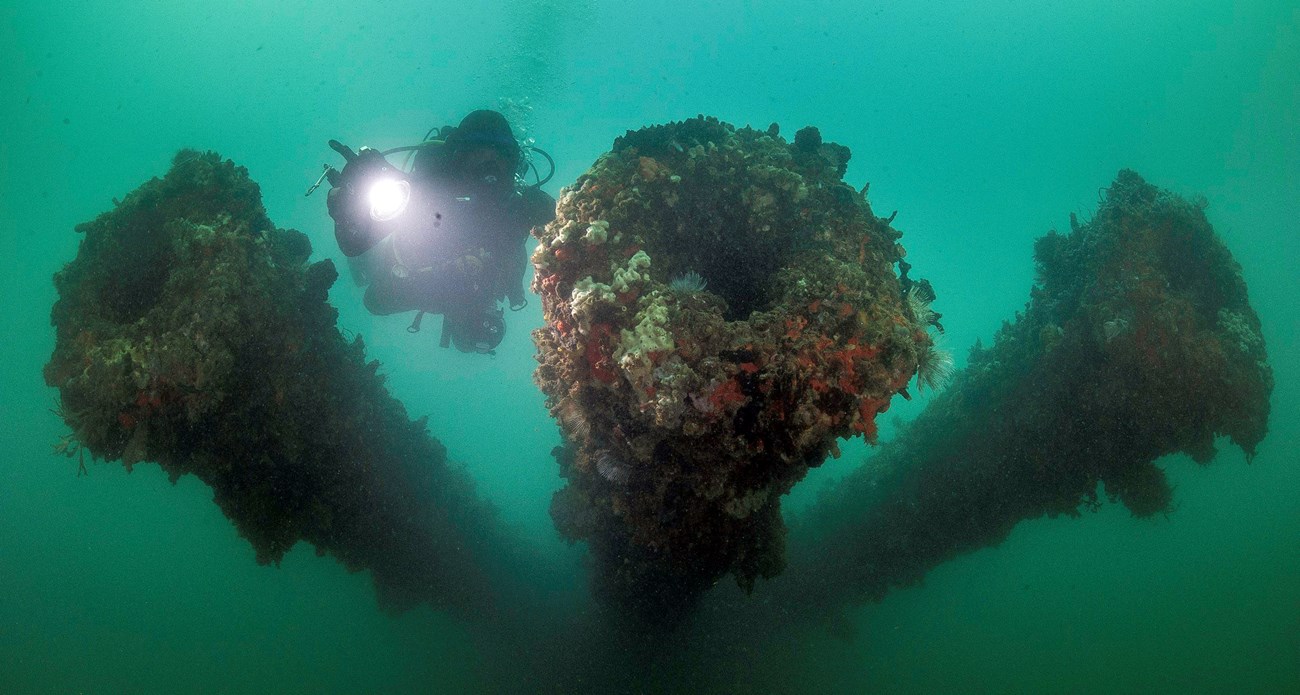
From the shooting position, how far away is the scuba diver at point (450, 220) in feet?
23.4

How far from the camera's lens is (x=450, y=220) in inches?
346

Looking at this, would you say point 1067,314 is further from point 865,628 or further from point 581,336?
point 865,628

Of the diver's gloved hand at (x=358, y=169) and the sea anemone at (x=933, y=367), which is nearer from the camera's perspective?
the sea anemone at (x=933, y=367)

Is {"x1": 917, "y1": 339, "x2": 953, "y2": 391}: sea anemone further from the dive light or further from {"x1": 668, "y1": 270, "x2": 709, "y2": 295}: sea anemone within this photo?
the dive light

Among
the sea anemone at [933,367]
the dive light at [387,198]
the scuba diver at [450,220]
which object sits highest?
the scuba diver at [450,220]

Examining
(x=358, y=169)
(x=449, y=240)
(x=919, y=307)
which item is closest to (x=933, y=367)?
(x=919, y=307)

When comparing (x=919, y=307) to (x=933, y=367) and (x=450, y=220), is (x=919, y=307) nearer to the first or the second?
(x=933, y=367)

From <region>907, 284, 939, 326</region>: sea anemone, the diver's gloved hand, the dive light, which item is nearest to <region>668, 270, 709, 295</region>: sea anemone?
<region>907, 284, 939, 326</region>: sea anemone

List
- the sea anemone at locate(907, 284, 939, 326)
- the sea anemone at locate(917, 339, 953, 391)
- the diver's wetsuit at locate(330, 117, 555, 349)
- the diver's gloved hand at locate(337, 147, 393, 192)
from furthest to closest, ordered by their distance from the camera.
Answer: the diver's wetsuit at locate(330, 117, 555, 349)
the diver's gloved hand at locate(337, 147, 393, 192)
the sea anemone at locate(907, 284, 939, 326)
the sea anemone at locate(917, 339, 953, 391)

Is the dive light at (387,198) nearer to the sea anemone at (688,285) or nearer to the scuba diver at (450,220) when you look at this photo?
the scuba diver at (450,220)

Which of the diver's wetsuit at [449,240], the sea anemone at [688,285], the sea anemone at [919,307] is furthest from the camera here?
the diver's wetsuit at [449,240]

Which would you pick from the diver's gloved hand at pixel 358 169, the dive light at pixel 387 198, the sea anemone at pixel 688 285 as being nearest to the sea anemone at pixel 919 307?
the sea anemone at pixel 688 285

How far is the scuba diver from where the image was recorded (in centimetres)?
714

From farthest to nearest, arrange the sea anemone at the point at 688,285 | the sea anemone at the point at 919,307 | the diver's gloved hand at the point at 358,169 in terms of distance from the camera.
Result: 1. the diver's gloved hand at the point at 358,169
2. the sea anemone at the point at 919,307
3. the sea anemone at the point at 688,285
